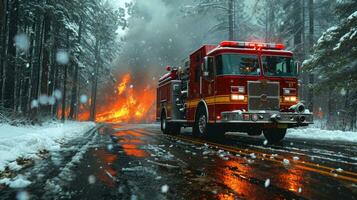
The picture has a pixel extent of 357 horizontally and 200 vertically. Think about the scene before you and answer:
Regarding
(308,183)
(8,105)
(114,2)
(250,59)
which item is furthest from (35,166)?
(114,2)

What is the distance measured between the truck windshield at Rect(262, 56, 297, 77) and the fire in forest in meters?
38.3

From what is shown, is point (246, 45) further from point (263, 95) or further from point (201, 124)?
point (201, 124)

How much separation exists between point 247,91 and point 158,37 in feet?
120

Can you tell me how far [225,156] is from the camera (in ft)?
24.0

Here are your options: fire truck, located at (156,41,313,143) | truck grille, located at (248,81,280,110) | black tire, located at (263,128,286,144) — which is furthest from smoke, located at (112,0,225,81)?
truck grille, located at (248,81,280,110)

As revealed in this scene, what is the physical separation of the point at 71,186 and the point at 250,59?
27.6ft

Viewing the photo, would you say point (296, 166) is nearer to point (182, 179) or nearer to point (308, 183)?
point (308, 183)

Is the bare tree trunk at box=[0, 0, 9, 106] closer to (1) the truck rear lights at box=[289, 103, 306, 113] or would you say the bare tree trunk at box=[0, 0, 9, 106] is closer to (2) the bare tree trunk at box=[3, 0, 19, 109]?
(2) the bare tree trunk at box=[3, 0, 19, 109]

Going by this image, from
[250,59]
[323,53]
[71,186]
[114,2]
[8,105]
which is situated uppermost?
[114,2]

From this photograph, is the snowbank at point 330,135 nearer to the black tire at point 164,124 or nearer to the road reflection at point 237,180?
the black tire at point 164,124

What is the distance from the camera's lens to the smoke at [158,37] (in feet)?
137

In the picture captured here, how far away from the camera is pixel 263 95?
1109 cm

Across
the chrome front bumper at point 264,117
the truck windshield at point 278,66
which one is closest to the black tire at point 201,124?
the chrome front bumper at point 264,117

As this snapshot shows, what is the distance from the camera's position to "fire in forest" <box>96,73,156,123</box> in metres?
50.8
